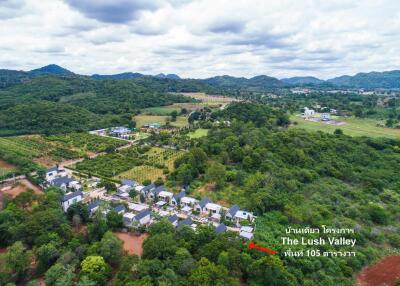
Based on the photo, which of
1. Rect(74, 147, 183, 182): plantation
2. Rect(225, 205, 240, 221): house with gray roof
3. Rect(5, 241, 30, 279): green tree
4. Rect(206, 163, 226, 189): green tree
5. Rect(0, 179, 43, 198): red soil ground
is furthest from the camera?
→ Rect(74, 147, 183, 182): plantation

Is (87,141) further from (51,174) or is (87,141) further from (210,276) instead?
(210,276)

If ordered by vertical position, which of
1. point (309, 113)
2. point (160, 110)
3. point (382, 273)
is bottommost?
point (382, 273)

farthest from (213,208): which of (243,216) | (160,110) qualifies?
(160,110)

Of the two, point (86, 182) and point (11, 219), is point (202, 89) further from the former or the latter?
point (11, 219)

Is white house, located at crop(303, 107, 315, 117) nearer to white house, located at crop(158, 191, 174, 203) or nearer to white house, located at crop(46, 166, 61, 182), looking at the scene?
white house, located at crop(158, 191, 174, 203)

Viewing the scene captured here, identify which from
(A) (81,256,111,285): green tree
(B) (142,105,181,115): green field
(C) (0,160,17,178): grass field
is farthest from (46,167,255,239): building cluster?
(B) (142,105,181,115): green field

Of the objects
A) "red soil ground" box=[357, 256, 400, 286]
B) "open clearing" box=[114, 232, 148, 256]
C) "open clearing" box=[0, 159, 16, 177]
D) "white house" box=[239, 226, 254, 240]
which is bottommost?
"red soil ground" box=[357, 256, 400, 286]
